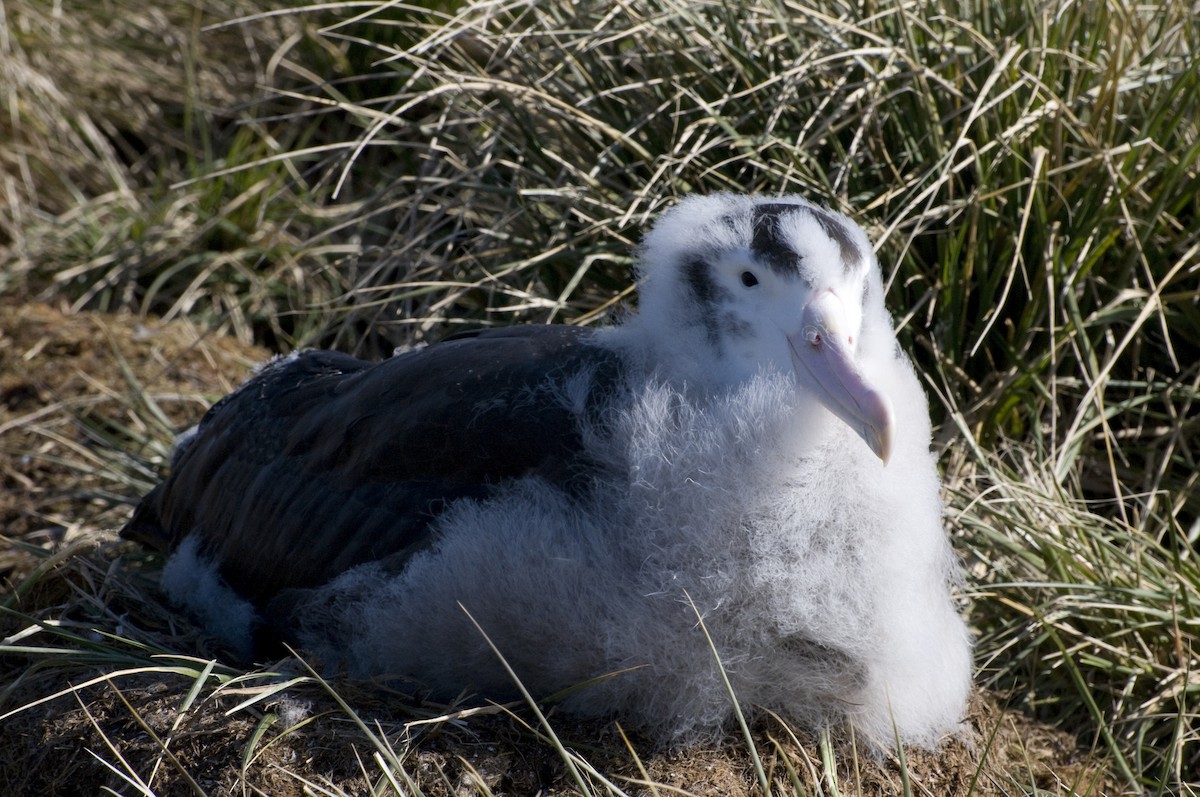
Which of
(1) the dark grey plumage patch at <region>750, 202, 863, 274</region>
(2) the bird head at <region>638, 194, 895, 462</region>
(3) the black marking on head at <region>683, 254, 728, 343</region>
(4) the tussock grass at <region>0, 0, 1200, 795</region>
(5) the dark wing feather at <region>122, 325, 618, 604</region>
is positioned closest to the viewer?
(2) the bird head at <region>638, 194, 895, 462</region>

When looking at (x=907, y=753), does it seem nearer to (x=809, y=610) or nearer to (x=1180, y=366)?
(x=809, y=610)

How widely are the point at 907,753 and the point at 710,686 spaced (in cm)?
54

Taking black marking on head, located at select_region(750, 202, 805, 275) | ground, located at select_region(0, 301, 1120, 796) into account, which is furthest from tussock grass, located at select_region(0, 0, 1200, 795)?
black marking on head, located at select_region(750, 202, 805, 275)

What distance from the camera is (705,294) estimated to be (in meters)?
2.61

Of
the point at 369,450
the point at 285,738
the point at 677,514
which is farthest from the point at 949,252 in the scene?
the point at 285,738

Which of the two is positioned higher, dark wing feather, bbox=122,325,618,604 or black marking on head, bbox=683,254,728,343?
black marking on head, bbox=683,254,728,343

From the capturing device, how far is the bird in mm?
2400

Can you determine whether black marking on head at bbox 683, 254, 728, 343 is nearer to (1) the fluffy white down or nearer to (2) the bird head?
(2) the bird head

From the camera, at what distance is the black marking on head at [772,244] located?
2471 mm

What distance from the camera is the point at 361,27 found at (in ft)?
17.8

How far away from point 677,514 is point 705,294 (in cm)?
47

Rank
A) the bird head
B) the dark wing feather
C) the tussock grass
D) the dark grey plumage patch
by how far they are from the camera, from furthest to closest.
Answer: the tussock grass < the dark wing feather < the dark grey plumage patch < the bird head

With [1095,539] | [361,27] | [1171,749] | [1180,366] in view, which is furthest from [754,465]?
[361,27]

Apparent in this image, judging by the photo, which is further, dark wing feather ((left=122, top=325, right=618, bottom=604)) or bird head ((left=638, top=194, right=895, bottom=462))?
dark wing feather ((left=122, top=325, right=618, bottom=604))
